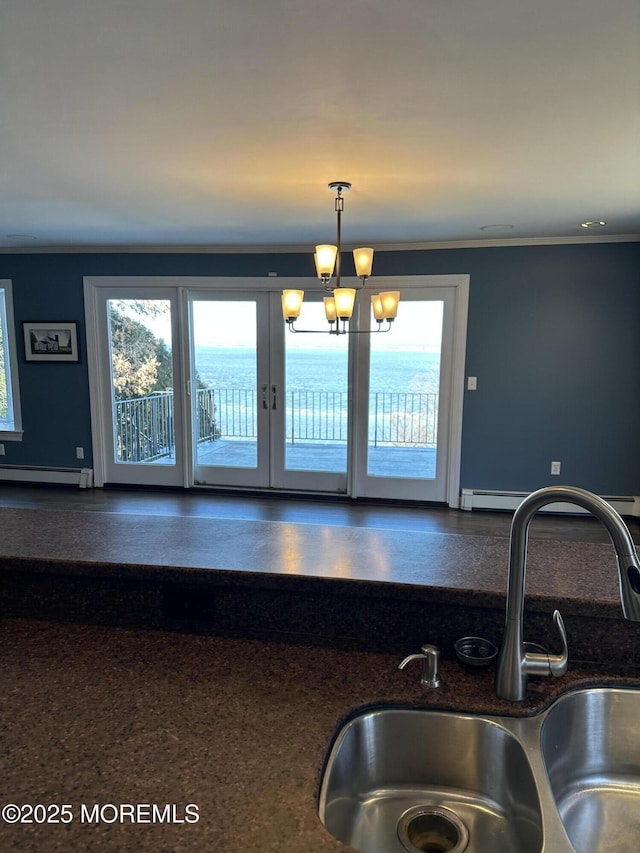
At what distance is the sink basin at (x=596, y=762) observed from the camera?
36.3 inches

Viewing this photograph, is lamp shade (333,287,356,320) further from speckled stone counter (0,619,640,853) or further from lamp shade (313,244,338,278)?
speckled stone counter (0,619,640,853)

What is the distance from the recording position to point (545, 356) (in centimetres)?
464

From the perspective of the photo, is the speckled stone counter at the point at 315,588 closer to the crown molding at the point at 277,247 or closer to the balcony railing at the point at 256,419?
the balcony railing at the point at 256,419

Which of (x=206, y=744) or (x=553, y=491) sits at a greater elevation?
(x=553, y=491)

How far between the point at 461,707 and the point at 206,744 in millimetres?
434

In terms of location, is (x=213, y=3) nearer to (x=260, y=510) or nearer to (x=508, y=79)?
(x=508, y=79)

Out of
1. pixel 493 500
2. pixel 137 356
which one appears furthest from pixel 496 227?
pixel 137 356

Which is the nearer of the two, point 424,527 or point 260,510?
point 424,527

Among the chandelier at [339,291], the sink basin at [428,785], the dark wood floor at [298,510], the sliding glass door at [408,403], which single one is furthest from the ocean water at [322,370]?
the sink basin at [428,785]

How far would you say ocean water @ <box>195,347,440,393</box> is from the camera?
493 centimetres

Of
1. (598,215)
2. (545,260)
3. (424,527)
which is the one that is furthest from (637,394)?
(424,527)

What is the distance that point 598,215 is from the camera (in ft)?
12.0

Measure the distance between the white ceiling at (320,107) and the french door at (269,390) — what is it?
1441 mm

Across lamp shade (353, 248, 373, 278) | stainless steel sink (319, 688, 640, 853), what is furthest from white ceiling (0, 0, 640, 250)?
stainless steel sink (319, 688, 640, 853)
